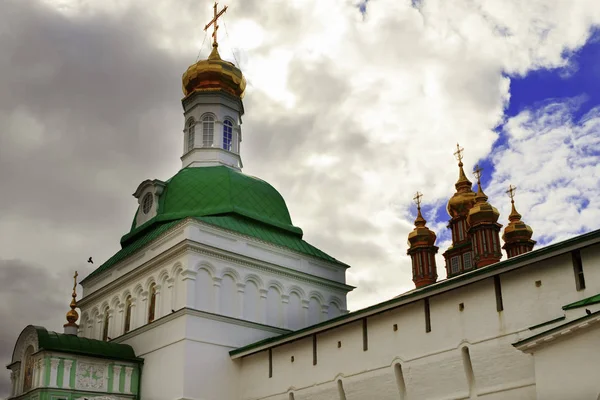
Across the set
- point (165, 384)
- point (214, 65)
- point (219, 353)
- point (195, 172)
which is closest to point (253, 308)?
point (219, 353)

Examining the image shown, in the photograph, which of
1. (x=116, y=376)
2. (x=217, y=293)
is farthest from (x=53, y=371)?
(x=217, y=293)

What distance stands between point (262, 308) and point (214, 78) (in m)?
10.3

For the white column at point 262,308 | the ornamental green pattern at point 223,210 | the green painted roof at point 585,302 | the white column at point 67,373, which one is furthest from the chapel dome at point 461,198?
the green painted roof at point 585,302

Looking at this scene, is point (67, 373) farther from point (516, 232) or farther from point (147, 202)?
point (516, 232)

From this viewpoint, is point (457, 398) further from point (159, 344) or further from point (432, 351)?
point (159, 344)

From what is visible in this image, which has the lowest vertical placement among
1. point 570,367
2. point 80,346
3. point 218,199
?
point 570,367

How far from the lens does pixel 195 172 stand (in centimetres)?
2525

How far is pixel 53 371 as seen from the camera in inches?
784

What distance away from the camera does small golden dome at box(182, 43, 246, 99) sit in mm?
28844

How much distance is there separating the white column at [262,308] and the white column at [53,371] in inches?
227

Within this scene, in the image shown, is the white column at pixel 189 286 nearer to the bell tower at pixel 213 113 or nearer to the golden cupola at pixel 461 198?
the bell tower at pixel 213 113

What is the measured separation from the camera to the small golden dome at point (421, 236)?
113ft

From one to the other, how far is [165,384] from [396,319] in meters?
6.94

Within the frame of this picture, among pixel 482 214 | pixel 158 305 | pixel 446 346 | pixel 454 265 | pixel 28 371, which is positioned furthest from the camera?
pixel 454 265
